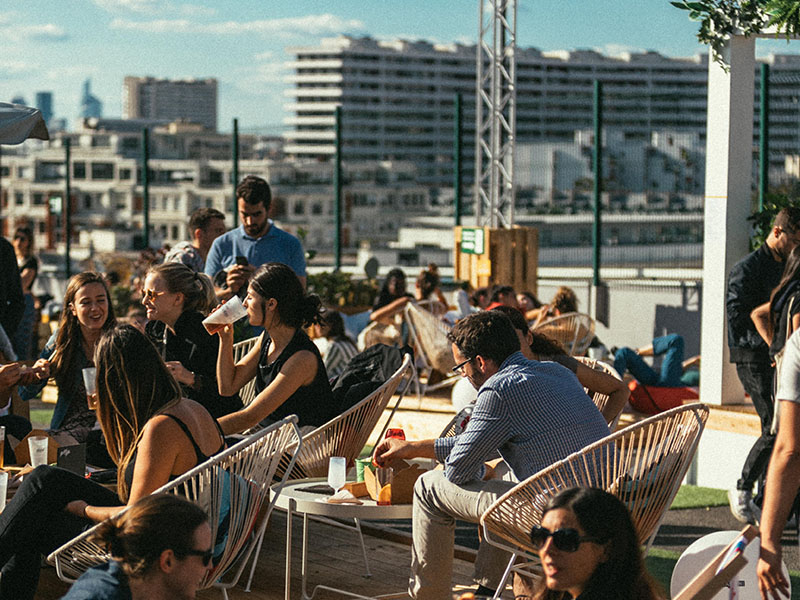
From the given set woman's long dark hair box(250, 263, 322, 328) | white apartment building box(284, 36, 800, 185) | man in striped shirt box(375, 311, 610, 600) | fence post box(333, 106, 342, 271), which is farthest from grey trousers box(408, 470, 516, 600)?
white apartment building box(284, 36, 800, 185)

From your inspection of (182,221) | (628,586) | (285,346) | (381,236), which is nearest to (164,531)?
(628,586)

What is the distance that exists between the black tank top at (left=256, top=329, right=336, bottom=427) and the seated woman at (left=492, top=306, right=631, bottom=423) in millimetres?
740

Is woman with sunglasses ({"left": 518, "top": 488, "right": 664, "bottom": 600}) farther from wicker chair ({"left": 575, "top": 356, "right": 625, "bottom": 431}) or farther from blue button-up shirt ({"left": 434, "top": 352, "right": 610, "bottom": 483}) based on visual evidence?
wicker chair ({"left": 575, "top": 356, "right": 625, "bottom": 431})

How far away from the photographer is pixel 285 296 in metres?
4.74

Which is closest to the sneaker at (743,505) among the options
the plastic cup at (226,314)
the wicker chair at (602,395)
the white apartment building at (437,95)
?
the wicker chair at (602,395)

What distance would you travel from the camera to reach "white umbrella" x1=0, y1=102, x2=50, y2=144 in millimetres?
5676

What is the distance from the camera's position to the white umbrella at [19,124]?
18.6 ft

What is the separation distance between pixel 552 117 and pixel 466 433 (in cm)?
15856

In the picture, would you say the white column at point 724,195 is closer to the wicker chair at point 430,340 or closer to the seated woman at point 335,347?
the wicker chair at point 430,340

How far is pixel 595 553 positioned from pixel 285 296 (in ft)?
8.01

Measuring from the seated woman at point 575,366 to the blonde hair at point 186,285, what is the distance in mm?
1311

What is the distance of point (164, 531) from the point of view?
2596mm

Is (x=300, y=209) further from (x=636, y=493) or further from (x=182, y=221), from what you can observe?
(x=636, y=493)

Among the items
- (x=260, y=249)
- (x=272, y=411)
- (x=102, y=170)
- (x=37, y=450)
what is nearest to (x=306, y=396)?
(x=272, y=411)
